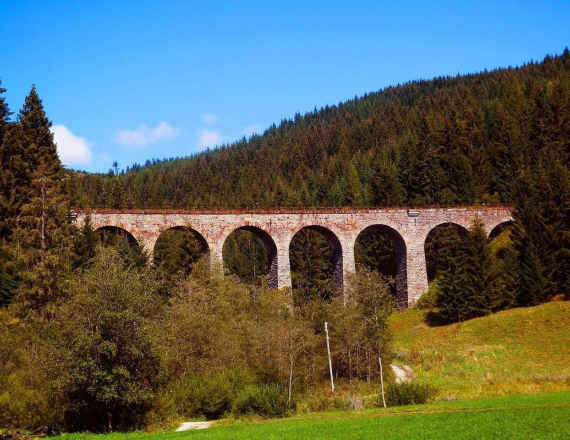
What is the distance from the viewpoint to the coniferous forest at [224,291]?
2500 centimetres

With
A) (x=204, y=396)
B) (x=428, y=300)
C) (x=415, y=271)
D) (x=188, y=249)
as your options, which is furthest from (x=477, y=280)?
(x=204, y=396)

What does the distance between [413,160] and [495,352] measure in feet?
151

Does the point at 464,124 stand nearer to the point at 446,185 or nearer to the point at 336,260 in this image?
the point at 446,185

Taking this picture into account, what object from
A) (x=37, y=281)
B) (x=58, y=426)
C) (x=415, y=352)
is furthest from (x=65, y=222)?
(x=415, y=352)

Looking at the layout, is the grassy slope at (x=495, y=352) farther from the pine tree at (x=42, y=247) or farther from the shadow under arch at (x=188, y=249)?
the pine tree at (x=42, y=247)

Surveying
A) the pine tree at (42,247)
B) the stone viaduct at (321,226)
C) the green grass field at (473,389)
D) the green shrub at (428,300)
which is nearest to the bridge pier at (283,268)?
the stone viaduct at (321,226)

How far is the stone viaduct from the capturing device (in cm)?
4806

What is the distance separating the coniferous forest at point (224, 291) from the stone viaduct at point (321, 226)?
159cm

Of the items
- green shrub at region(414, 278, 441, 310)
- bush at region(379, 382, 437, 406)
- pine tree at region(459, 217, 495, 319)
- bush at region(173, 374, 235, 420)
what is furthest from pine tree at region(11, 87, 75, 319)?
green shrub at region(414, 278, 441, 310)

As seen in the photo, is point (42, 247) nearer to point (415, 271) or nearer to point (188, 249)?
point (188, 249)

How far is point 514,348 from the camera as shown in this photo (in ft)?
130

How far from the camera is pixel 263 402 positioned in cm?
2781

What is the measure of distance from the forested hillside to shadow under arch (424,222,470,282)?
22.7ft

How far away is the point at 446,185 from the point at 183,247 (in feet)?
131
